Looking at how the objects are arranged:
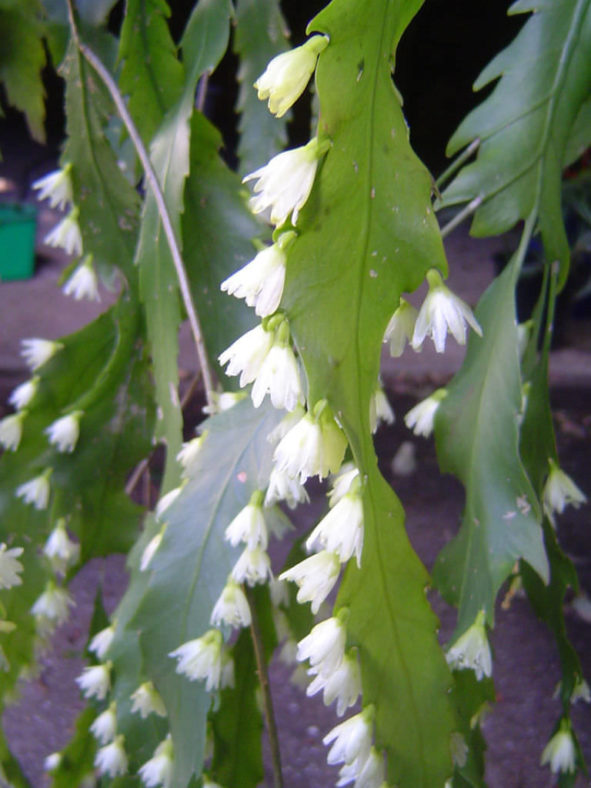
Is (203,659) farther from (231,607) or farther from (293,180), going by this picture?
(293,180)

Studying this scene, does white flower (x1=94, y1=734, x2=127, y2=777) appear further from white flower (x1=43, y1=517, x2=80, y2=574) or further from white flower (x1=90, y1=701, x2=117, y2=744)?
white flower (x1=43, y1=517, x2=80, y2=574)

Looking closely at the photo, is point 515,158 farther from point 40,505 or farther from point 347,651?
point 40,505

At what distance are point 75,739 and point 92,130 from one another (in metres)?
0.73

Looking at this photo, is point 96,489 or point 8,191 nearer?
point 96,489

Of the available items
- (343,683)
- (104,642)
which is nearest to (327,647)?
(343,683)

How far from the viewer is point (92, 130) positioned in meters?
0.77

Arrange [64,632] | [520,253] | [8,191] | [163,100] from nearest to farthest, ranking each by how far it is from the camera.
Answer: [520,253], [163,100], [64,632], [8,191]

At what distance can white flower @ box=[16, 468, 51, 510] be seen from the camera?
0.78 meters

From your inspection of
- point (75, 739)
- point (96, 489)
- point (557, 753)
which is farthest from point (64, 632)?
point (557, 753)

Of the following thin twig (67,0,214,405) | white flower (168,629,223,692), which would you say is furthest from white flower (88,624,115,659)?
thin twig (67,0,214,405)

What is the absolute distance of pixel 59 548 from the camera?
77cm

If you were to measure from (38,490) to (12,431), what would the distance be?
71 millimetres

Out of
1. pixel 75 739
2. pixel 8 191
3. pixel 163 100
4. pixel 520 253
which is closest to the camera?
pixel 520 253

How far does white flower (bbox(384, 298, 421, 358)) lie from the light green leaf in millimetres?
181
